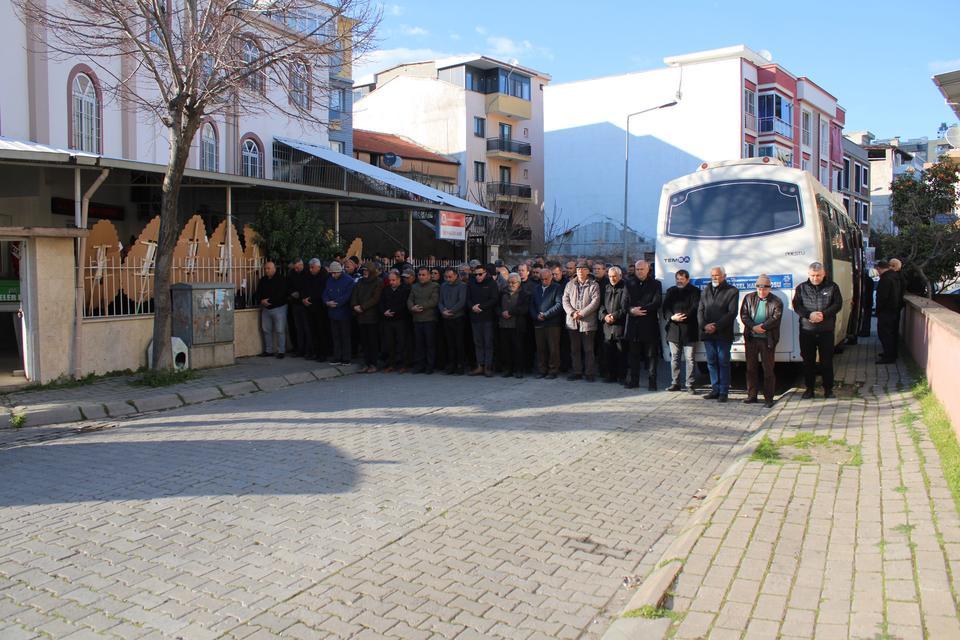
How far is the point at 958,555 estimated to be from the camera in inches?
181

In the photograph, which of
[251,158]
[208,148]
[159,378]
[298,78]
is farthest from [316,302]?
[251,158]

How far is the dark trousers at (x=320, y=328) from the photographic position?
48.0 feet

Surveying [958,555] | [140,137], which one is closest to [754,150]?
[140,137]

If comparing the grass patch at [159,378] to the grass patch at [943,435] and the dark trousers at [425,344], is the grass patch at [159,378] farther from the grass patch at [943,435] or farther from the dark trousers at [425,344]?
the grass patch at [943,435]

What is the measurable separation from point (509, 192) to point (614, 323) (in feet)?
132

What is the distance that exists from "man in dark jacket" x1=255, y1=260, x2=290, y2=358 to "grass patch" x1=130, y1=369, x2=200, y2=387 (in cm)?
293

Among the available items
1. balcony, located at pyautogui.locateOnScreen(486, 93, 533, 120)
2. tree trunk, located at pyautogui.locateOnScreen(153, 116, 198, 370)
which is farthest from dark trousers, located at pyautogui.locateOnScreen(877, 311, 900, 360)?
balcony, located at pyautogui.locateOnScreen(486, 93, 533, 120)

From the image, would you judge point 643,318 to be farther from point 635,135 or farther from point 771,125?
point 771,125

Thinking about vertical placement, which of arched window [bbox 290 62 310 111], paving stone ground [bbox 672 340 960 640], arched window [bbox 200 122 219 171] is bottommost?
paving stone ground [bbox 672 340 960 640]

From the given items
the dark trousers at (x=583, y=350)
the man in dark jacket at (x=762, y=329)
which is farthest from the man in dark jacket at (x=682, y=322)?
the dark trousers at (x=583, y=350)

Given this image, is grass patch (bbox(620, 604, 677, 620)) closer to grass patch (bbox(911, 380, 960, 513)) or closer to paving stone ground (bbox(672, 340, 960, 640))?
paving stone ground (bbox(672, 340, 960, 640))

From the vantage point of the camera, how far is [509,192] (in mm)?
51344

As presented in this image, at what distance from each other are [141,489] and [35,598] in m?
2.17

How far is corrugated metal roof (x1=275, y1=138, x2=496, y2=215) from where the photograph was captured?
22.6 m
